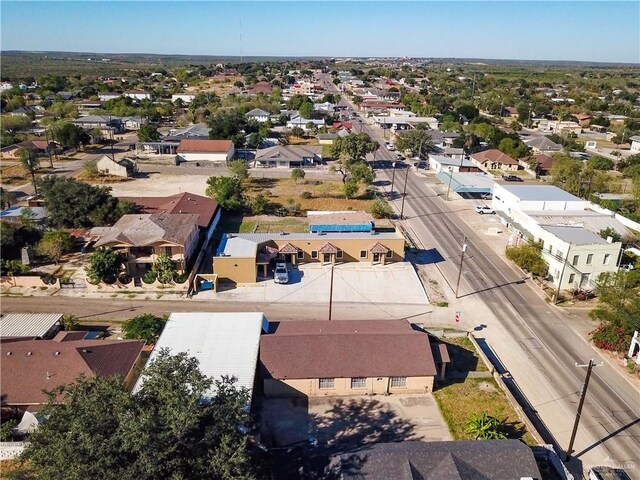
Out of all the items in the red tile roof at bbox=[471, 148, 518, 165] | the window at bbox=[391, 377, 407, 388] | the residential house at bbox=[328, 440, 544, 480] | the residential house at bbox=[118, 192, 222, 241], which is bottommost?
the window at bbox=[391, 377, 407, 388]

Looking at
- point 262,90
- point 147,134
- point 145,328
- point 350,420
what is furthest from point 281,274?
point 262,90

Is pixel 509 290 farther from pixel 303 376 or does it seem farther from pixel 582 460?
pixel 303 376

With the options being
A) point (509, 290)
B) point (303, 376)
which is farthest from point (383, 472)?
point (509, 290)

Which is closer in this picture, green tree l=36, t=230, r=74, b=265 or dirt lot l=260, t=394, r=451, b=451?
dirt lot l=260, t=394, r=451, b=451

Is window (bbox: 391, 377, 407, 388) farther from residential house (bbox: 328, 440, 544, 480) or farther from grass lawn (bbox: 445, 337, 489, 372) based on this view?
residential house (bbox: 328, 440, 544, 480)

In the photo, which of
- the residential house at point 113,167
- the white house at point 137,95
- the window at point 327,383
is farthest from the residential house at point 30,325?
the white house at point 137,95

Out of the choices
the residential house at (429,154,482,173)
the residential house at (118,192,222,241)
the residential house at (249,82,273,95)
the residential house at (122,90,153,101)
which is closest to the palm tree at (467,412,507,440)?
the residential house at (118,192,222,241)

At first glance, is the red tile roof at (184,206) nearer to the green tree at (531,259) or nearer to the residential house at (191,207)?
the residential house at (191,207)
